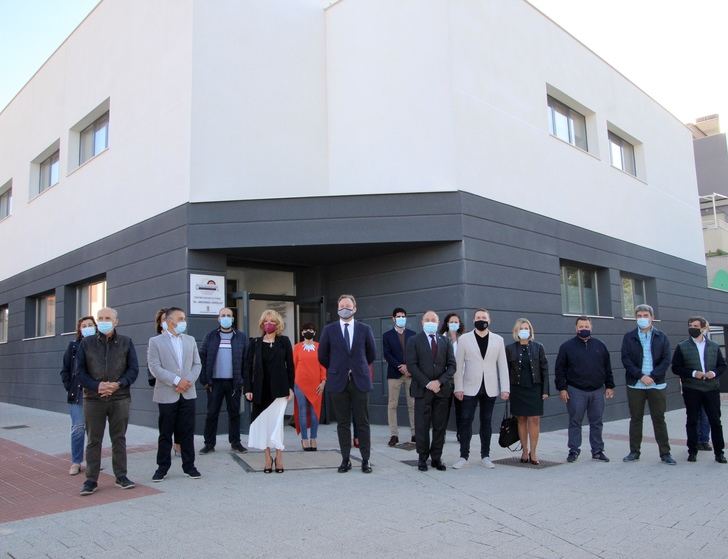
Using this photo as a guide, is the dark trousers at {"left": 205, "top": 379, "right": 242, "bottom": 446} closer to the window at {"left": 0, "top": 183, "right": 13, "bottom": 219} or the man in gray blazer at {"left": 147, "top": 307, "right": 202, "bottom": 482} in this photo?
the man in gray blazer at {"left": 147, "top": 307, "right": 202, "bottom": 482}

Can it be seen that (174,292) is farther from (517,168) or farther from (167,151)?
(517,168)

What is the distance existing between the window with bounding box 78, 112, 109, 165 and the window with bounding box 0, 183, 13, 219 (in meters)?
5.76

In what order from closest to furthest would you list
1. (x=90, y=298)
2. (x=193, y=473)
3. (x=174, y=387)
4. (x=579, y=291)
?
(x=174, y=387), (x=193, y=473), (x=579, y=291), (x=90, y=298)

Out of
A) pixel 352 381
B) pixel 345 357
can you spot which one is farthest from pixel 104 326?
pixel 352 381

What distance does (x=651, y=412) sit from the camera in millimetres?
7980

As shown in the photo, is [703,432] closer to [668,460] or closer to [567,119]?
[668,460]

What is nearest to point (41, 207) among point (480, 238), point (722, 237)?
point (480, 238)

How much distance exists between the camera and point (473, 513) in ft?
17.4

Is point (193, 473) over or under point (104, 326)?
under

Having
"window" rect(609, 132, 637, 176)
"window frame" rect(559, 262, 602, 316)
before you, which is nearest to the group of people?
"window frame" rect(559, 262, 602, 316)

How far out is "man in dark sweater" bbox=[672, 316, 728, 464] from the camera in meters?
7.86

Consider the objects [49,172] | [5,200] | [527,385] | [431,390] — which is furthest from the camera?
[5,200]

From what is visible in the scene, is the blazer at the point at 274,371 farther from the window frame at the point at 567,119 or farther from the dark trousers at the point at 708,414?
the window frame at the point at 567,119

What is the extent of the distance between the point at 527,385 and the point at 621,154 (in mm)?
10835
